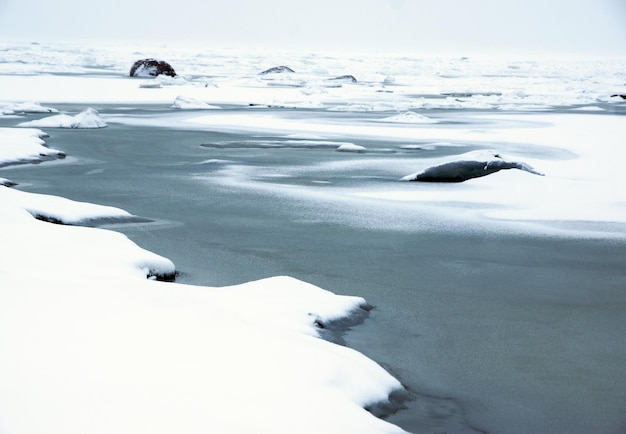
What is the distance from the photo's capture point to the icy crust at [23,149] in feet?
→ 32.2

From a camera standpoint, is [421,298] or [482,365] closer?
[482,365]

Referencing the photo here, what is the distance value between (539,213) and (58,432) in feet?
18.0

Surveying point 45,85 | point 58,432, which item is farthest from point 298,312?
point 45,85

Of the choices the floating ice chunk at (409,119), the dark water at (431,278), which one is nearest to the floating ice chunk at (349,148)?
the dark water at (431,278)

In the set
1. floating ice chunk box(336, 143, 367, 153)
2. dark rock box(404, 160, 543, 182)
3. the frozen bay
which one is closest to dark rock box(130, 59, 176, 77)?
the frozen bay

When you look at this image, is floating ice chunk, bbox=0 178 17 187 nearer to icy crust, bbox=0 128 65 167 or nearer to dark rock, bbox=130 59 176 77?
icy crust, bbox=0 128 65 167

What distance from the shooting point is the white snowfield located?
262 cm

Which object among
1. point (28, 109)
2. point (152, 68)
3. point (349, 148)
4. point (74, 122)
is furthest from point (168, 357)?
point (152, 68)

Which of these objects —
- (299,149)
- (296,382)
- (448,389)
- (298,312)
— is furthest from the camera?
(299,149)

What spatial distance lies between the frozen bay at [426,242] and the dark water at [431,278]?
0.04ft

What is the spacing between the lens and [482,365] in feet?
12.4

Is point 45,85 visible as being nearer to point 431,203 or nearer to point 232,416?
point 431,203

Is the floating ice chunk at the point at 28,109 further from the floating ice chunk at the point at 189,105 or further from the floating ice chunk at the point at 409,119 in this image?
the floating ice chunk at the point at 409,119

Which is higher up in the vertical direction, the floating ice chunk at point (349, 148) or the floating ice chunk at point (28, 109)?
the floating ice chunk at point (349, 148)
